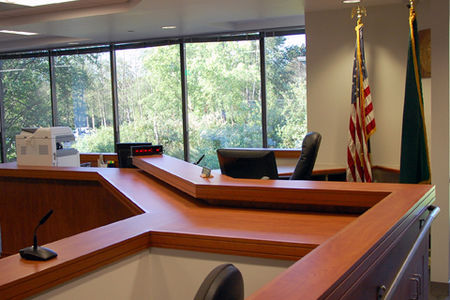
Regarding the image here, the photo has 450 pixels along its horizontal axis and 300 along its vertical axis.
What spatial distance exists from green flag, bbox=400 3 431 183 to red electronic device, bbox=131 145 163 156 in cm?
218

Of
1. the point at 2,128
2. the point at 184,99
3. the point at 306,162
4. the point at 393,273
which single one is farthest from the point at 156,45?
the point at 393,273

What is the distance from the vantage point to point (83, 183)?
4445 millimetres

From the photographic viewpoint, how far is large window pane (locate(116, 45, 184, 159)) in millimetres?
8039

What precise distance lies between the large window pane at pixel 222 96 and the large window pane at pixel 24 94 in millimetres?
2807

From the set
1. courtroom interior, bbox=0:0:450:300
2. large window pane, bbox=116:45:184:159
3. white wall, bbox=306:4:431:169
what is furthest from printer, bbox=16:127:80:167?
large window pane, bbox=116:45:184:159

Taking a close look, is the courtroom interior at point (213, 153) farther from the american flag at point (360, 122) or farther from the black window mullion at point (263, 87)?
the american flag at point (360, 122)

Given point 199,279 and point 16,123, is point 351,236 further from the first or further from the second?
point 16,123

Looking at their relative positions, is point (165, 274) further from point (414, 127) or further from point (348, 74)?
point (348, 74)

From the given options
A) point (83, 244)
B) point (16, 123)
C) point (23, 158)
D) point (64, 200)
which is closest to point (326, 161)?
point (64, 200)

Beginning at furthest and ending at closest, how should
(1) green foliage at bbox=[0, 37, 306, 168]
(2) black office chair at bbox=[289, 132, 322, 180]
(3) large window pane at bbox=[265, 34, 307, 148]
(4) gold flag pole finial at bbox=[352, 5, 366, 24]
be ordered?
(1) green foliage at bbox=[0, 37, 306, 168] < (3) large window pane at bbox=[265, 34, 307, 148] < (4) gold flag pole finial at bbox=[352, 5, 366, 24] < (2) black office chair at bbox=[289, 132, 322, 180]

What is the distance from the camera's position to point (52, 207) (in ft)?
15.3

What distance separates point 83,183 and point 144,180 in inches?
29.4

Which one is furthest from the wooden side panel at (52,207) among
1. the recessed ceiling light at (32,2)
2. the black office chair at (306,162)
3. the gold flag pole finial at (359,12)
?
the gold flag pole finial at (359,12)

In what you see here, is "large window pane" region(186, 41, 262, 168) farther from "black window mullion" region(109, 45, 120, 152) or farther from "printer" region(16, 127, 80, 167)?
"printer" region(16, 127, 80, 167)
